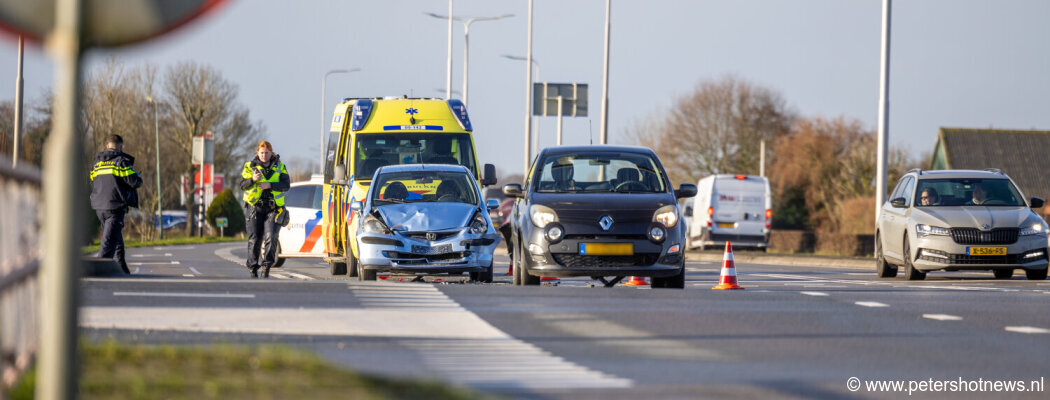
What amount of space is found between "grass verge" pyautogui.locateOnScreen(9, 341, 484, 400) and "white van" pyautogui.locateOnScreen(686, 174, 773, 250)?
37082mm

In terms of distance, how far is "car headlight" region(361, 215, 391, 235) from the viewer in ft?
57.1

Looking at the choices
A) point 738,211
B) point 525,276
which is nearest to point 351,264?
point 525,276

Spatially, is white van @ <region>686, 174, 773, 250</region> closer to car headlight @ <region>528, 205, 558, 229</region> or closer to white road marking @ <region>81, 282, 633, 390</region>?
car headlight @ <region>528, 205, 558, 229</region>

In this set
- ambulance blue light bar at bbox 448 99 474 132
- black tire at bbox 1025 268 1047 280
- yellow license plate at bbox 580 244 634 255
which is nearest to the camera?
yellow license plate at bbox 580 244 634 255

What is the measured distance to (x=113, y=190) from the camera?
1733cm

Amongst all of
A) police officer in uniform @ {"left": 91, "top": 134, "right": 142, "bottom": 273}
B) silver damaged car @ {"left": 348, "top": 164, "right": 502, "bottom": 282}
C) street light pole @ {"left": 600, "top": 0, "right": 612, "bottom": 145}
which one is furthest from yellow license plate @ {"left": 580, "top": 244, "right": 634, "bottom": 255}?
street light pole @ {"left": 600, "top": 0, "right": 612, "bottom": 145}

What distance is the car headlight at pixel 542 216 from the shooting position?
15.1 m

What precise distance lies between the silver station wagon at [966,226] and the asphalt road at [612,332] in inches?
224

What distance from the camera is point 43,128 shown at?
2116 inches

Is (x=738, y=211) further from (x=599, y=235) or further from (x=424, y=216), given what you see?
(x=599, y=235)

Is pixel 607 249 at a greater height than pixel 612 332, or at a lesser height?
greater

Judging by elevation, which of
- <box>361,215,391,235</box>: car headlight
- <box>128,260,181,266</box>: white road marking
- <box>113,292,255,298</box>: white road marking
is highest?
<box>361,215,391,235</box>: car headlight

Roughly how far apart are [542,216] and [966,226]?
7113 mm

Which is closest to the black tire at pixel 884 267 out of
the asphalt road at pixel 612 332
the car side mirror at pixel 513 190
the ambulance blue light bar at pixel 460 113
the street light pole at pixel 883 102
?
the ambulance blue light bar at pixel 460 113
